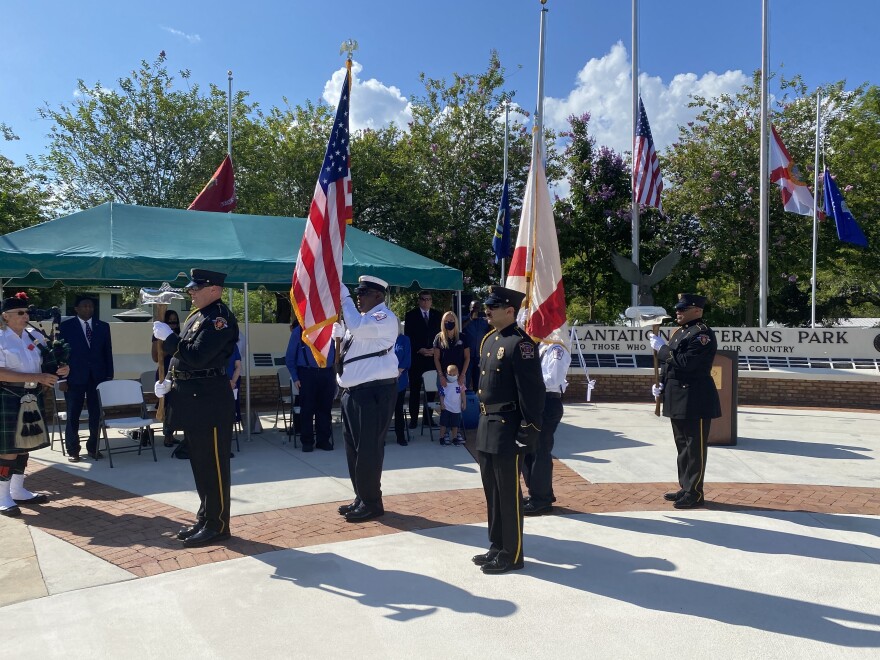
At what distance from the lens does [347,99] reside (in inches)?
243

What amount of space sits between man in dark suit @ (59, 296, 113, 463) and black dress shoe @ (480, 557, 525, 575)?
539cm

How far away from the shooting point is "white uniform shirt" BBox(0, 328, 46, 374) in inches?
213

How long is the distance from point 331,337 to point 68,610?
270 cm

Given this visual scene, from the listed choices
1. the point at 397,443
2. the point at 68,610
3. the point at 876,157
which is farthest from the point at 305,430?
the point at 876,157

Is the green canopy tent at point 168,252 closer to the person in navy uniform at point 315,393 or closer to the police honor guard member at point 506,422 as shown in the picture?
the person in navy uniform at point 315,393

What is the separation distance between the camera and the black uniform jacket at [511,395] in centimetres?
430

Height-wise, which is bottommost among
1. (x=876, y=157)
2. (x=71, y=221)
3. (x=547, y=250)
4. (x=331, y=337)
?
(x=331, y=337)

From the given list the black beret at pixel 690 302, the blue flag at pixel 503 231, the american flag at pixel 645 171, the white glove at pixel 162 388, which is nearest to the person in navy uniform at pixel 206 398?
the white glove at pixel 162 388

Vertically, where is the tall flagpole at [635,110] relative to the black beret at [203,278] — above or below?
above

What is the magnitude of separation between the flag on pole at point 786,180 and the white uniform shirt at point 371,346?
13.0 metres

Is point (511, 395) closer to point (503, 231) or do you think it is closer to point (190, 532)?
point (190, 532)

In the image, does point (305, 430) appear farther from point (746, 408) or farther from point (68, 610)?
point (746, 408)

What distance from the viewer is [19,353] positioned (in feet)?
18.0

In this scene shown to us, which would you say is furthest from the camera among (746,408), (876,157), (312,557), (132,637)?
(876,157)
